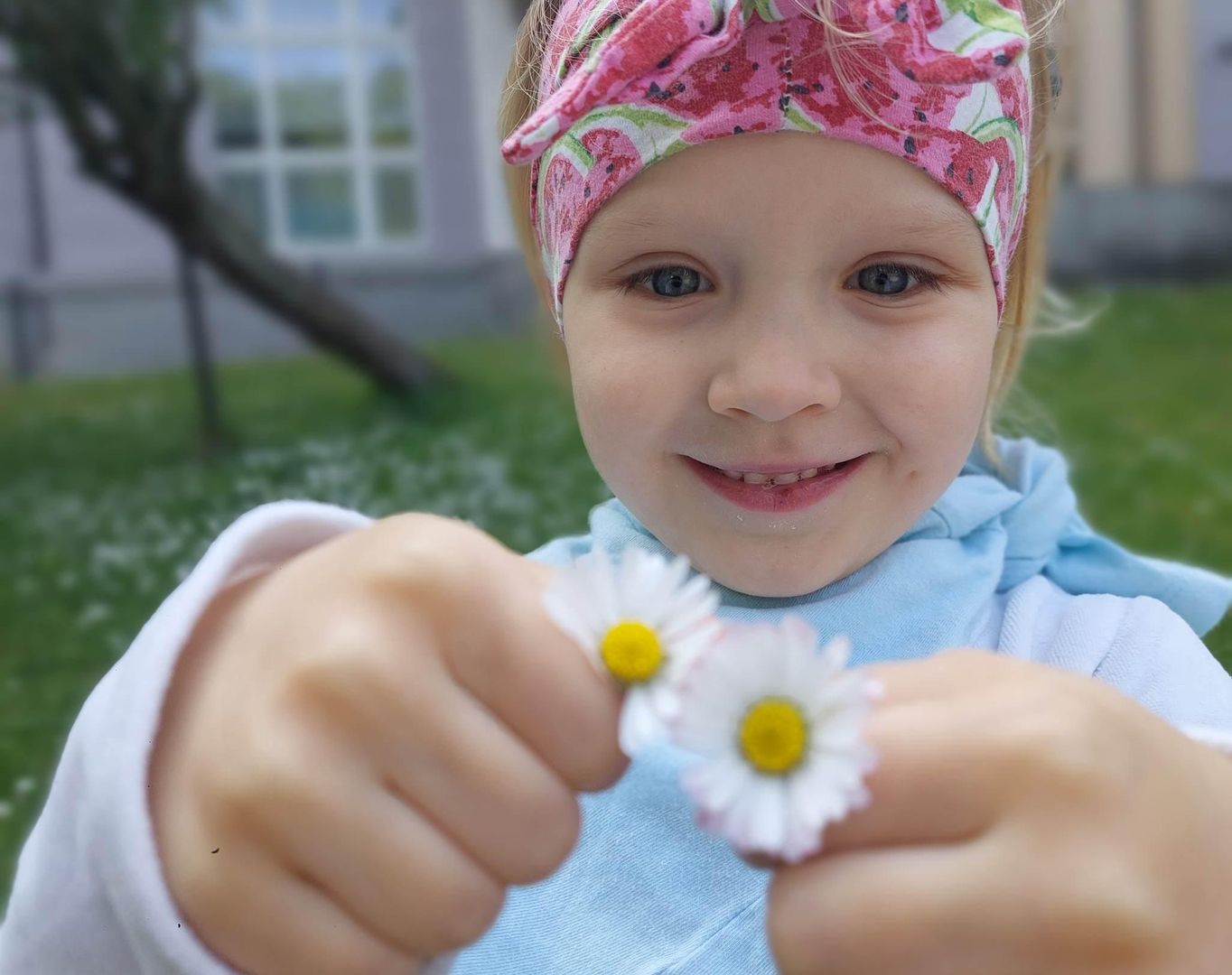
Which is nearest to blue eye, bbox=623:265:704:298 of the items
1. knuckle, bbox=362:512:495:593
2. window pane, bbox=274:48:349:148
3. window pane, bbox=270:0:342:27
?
knuckle, bbox=362:512:495:593

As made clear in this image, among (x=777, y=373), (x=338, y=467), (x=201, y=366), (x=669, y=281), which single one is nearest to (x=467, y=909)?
(x=777, y=373)

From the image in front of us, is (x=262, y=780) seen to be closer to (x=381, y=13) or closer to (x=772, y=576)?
(x=772, y=576)

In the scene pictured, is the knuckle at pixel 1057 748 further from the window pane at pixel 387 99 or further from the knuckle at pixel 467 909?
the window pane at pixel 387 99

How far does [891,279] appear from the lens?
1.15 meters

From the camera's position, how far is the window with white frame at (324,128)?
10469 mm

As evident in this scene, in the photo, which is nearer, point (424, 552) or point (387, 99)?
point (424, 552)

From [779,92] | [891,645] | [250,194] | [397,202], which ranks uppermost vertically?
[779,92]

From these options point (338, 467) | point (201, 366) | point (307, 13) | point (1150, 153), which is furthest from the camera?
point (307, 13)

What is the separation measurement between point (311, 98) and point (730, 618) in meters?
10.3

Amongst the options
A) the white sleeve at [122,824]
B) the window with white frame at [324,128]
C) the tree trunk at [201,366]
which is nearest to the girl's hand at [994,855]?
the white sleeve at [122,824]

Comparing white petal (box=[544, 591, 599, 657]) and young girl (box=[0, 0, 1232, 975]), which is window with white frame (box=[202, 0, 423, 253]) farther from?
white petal (box=[544, 591, 599, 657])

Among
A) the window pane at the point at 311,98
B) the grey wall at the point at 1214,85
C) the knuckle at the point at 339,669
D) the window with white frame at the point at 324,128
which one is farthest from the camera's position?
the window pane at the point at 311,98

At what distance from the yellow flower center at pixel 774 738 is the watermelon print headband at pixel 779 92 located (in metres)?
0.56

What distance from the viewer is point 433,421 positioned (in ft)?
18.7
